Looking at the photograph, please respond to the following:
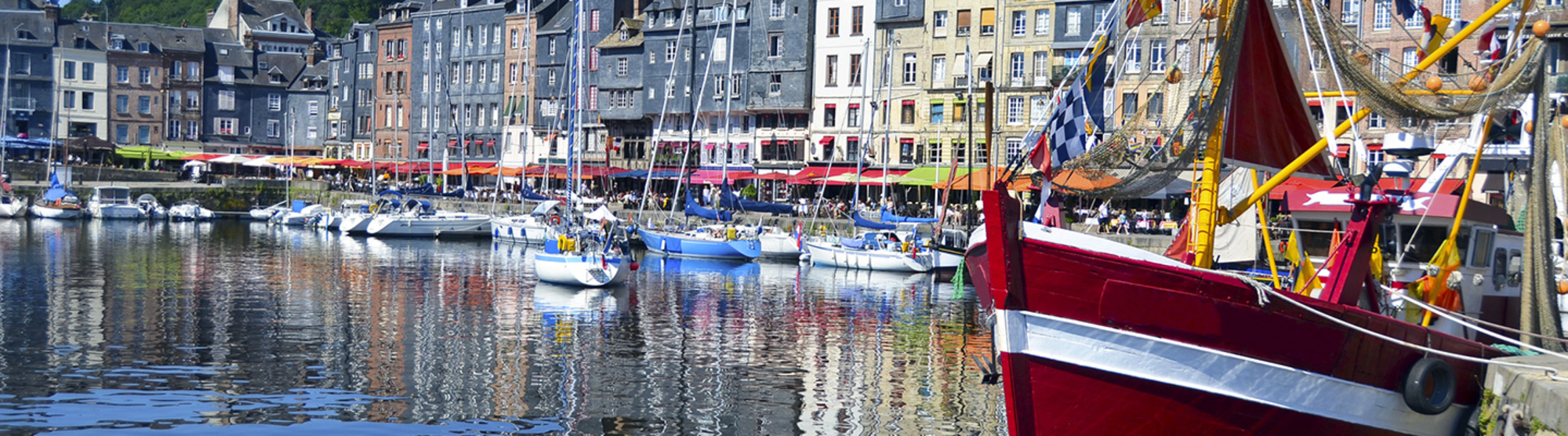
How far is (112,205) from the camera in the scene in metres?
94.6

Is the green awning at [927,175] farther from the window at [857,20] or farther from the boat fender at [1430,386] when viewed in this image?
the boat fender at [1430,386]

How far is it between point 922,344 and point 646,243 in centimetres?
3853

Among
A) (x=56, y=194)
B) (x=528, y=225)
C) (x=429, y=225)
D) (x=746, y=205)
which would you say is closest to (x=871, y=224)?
(x=746, y=205)

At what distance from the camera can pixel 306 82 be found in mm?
130750

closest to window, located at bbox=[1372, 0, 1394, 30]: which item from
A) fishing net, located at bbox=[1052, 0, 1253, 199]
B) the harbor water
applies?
the harbor water

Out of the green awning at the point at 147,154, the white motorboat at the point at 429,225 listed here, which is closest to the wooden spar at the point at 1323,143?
the white motorboat at the point at 429,225

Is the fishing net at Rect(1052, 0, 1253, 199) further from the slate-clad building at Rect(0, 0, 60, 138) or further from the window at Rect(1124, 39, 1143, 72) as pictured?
the slate-clad building at Rect(0, 0, 60, 138)

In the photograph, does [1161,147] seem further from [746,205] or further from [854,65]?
[854,65]

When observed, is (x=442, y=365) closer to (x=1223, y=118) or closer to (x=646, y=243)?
(x=1223, y=118)

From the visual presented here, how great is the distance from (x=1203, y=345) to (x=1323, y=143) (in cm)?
369

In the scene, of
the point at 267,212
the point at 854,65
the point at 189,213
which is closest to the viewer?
the point at 854,65

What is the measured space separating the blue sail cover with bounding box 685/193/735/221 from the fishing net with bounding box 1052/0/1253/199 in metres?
51.9

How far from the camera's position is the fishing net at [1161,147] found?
1766cm

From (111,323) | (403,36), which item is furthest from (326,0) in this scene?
(111,323)
